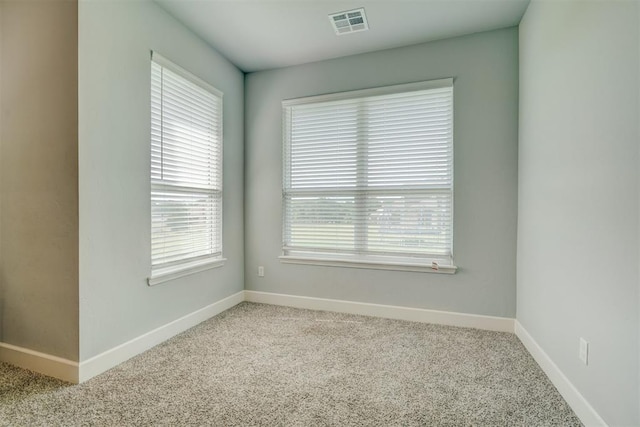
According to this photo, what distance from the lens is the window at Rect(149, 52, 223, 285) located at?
2.61 meters

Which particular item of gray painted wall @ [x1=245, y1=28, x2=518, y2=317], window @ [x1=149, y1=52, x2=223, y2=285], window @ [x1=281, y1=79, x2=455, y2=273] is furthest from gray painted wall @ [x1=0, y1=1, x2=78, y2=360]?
gray painted wall @ [x1=245, y1=28, x2=518, y2=317]

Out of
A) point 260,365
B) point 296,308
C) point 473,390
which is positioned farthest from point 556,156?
point 296,308

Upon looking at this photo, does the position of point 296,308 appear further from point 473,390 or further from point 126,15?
point 126,15

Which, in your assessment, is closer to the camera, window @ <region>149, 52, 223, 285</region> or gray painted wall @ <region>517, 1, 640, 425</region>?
gray painted wall @ <region>517, 1, 640, 425</region>

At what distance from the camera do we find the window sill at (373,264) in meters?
3.03

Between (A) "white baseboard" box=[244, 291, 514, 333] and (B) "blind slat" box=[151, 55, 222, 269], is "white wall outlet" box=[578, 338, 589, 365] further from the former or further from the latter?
(B) "blind slat" box=[151, 55, 222, 269]

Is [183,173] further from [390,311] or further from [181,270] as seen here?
[390,311]

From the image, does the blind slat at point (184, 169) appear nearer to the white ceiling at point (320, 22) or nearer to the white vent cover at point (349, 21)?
the white ceiling at point (320, 22)

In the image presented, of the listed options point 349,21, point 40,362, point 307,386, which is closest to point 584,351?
point 307,386

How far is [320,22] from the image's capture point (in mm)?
2764

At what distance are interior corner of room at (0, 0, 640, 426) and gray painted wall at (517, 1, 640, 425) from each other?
1 cm

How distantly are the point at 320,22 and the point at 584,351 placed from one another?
9.75 ft

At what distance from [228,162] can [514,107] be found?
282 centimetres

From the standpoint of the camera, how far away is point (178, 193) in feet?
9.32
